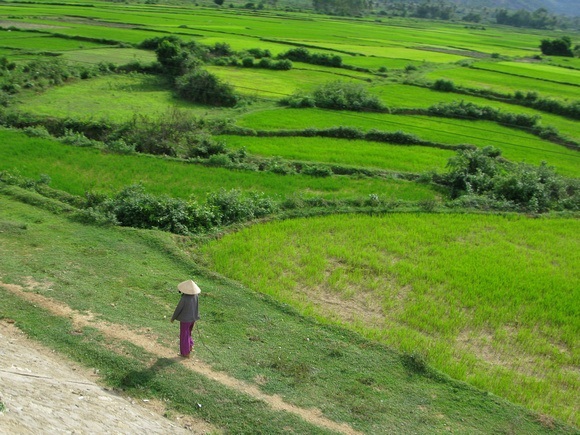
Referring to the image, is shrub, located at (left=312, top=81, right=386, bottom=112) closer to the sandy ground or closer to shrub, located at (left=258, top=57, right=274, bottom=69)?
shrub, located at (left=258, top=57, right=274, bottom=69)

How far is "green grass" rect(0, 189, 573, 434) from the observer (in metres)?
7.32

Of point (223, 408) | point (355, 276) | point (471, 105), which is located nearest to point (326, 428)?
point (223, 408)

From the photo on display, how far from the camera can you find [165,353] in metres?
8.12

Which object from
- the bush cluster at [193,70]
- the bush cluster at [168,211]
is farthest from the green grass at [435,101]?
the bush cluster at [168,211]

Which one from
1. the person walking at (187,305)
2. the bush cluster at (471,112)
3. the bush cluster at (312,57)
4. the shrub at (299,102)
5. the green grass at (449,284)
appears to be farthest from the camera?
the bush cluster at (312,57)

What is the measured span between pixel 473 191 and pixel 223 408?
11518 mm

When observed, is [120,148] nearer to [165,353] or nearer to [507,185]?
[165,353]

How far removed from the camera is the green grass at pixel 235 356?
7320 millimetres

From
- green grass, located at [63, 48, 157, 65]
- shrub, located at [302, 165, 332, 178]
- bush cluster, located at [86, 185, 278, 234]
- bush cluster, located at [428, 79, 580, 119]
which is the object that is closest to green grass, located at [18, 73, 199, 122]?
green grass, located at [63, 48, 157, 65]

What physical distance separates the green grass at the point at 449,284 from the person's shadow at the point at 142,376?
9.62 feet

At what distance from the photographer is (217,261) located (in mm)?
11609

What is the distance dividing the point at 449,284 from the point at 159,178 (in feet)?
26.9

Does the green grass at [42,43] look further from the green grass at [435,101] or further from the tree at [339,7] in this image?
the tree at [339,7]

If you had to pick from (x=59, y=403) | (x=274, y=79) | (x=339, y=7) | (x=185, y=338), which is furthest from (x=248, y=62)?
(x=339, y=7)
